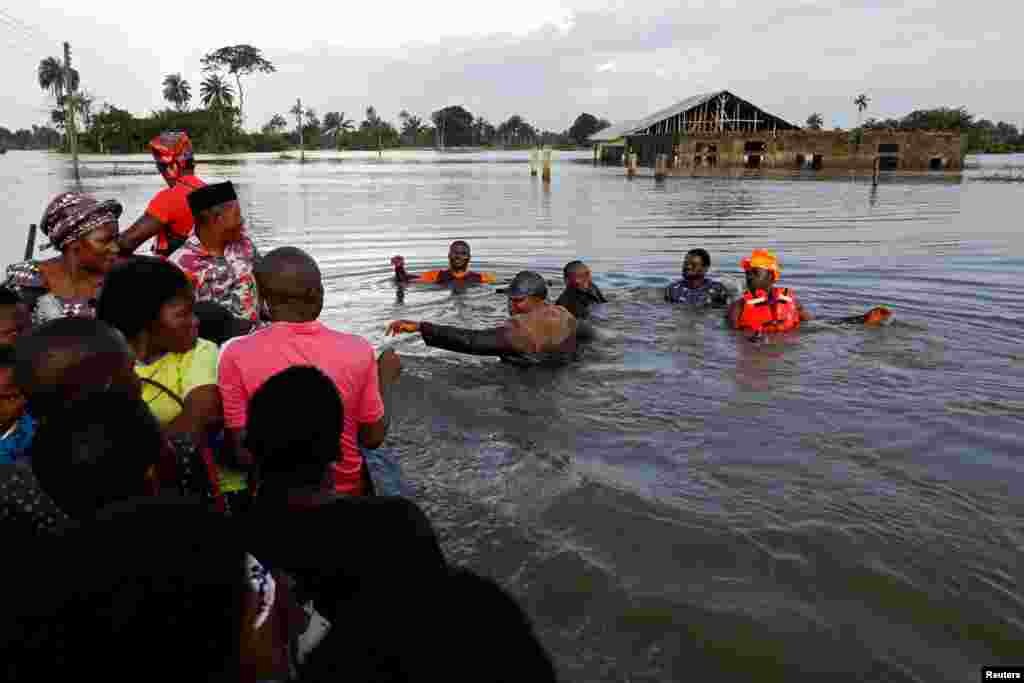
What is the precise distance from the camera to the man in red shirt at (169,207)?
4207 millimetres

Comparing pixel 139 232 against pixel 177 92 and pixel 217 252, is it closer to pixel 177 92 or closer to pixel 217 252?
pixel 217 252

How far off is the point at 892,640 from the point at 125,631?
121 inches

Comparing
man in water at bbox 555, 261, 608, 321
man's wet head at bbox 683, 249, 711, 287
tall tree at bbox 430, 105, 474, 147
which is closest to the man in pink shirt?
man in water at bbox 555, 261, 608, 321

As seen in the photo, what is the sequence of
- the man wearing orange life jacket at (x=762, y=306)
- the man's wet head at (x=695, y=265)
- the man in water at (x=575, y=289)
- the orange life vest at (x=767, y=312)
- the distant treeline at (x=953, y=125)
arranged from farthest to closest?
the distant treeline at (x=953, y=125)
the man's wet head at (x=695, y=265)
the man in water at (x=575, y=289)
the orange life vest at (x=767, y=312)
the man wearing orange life jacket at (x=762, y=306)

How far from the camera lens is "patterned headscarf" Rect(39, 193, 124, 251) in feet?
11.1

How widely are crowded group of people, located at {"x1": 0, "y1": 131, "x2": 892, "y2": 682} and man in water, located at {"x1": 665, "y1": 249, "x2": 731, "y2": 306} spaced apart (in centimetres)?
644

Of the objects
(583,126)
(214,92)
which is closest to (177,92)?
(214,92)

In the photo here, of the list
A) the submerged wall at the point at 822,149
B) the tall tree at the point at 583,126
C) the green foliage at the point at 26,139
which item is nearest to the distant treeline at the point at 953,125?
the submerged wall at the point at 822,149

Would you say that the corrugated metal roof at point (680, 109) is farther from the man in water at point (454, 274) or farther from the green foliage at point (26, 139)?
the green foliage at point (26, 139)

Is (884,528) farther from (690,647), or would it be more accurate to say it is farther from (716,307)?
(716,307)

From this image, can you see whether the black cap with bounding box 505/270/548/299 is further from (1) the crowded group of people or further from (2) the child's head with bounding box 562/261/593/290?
(1) the crowded group of people

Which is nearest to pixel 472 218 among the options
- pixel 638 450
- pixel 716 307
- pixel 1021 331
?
pixel 716 307

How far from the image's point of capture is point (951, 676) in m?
2.86

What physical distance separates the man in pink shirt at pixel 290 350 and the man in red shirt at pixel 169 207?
5.89ft
